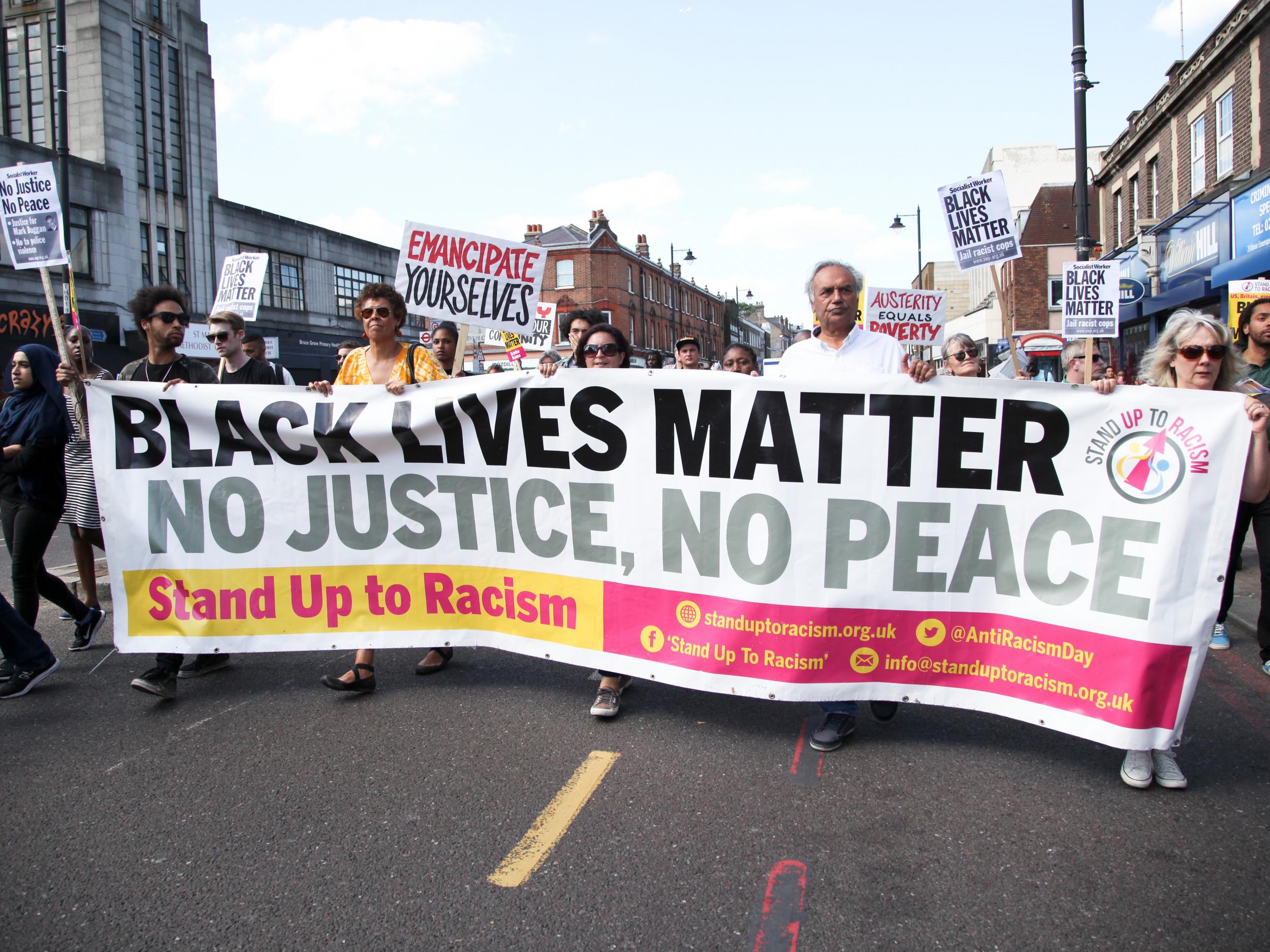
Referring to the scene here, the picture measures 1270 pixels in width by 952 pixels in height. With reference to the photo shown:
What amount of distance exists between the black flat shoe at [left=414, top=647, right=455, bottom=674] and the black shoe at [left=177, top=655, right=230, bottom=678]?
1.16 m

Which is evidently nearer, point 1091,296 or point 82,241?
point 1091,296

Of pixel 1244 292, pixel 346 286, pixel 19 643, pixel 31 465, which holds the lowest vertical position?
pixel 19 643

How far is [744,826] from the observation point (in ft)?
10.1

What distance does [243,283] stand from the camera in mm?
11430

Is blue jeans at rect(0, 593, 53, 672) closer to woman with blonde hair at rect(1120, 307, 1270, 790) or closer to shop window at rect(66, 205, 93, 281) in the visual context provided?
woman with blonde hair at rect(1120, 307, 1270, 790)

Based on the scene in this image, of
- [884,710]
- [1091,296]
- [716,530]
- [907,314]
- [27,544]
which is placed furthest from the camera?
[907,314]

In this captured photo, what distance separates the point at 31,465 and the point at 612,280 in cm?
5465

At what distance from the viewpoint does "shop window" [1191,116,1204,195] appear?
1806 centimetres

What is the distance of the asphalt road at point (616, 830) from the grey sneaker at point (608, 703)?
0.06 m

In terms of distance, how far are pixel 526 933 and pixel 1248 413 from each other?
125 inches

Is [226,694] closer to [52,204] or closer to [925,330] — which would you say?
[52,204]

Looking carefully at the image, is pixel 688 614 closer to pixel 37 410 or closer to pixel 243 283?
pixel 37 410

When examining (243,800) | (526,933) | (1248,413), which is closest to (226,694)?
(243,800)

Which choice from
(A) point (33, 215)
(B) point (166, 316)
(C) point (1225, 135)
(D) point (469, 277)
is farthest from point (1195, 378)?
(C) point (1225, 135)
